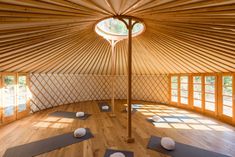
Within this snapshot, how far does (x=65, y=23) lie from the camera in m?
2.43

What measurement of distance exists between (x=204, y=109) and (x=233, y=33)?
349 centimetres

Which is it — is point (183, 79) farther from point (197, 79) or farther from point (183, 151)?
point (183, 151)

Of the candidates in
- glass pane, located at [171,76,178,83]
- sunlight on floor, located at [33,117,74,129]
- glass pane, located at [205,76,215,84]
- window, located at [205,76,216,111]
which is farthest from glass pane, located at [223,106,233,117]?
sunlight on floor, located at [33,117,74,129]

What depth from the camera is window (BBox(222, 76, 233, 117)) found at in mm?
4150

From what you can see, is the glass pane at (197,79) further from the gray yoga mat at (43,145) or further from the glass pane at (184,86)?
the gray yoga mat at (43,145)

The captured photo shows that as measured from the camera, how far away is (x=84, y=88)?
707 centimetres

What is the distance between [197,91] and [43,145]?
526 cm

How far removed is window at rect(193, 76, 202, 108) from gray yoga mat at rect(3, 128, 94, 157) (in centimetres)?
425

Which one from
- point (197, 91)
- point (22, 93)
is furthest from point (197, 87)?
point (22, 93)

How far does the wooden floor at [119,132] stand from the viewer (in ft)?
8.89

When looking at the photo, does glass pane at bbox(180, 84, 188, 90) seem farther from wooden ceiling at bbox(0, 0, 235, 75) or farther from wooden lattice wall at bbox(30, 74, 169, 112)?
wooden ceiling at bbox(0, 0, 235, 75)

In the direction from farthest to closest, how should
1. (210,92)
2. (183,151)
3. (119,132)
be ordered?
(210,92)
(119,132)
(183,151)

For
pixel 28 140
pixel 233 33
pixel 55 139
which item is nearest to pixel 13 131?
pixel 28 140

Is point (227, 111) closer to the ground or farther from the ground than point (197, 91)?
closer to the ground
